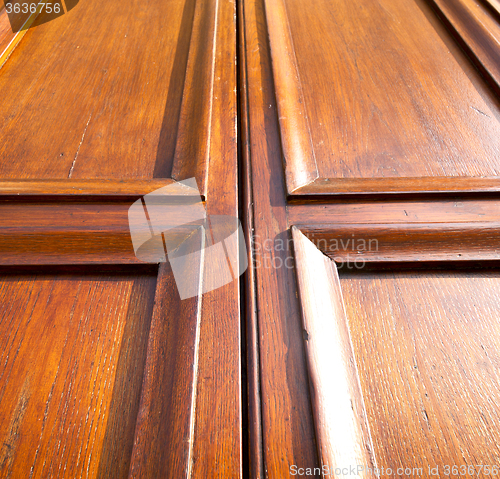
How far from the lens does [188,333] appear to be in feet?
0.80

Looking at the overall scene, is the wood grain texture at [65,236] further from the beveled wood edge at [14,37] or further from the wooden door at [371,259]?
the beveled wood edge at [14,37]

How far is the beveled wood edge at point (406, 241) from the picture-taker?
0.29 metres

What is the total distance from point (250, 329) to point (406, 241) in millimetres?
189

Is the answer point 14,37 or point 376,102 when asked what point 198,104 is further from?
point 14,37

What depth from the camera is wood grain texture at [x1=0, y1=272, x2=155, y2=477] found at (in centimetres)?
22

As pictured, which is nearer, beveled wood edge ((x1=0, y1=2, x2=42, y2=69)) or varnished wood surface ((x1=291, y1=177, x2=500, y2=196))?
varnished wood surface ((x1=291, y1=177, x2=500, y2=196))

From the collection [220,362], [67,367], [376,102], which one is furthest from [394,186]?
[67,367]

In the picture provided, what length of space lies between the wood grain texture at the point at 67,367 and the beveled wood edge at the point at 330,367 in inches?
6.0

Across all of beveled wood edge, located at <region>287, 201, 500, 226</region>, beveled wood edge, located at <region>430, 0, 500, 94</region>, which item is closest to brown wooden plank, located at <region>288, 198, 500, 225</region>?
beveled wood edge, located at <region>287, 201, 500, 226</region>

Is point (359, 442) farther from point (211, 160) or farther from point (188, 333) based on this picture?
point (211, 160)

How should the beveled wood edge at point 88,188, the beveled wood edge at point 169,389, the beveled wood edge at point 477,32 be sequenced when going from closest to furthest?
the beveled wood edge at point 169,389, the beveled wood edge at point 88,188, the beveled wood edge at point 477,32

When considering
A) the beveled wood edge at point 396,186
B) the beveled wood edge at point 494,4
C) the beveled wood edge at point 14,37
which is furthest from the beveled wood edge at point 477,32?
the beveled wood edge at point 14,37

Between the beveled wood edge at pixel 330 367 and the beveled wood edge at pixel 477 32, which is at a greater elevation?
the beveled wood edge at pixel 477 32

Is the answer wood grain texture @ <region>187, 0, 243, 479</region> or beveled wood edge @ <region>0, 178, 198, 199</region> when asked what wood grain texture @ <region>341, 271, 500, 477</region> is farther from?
beveled wood edge @ <region>0, 178, 198, 199</region>
